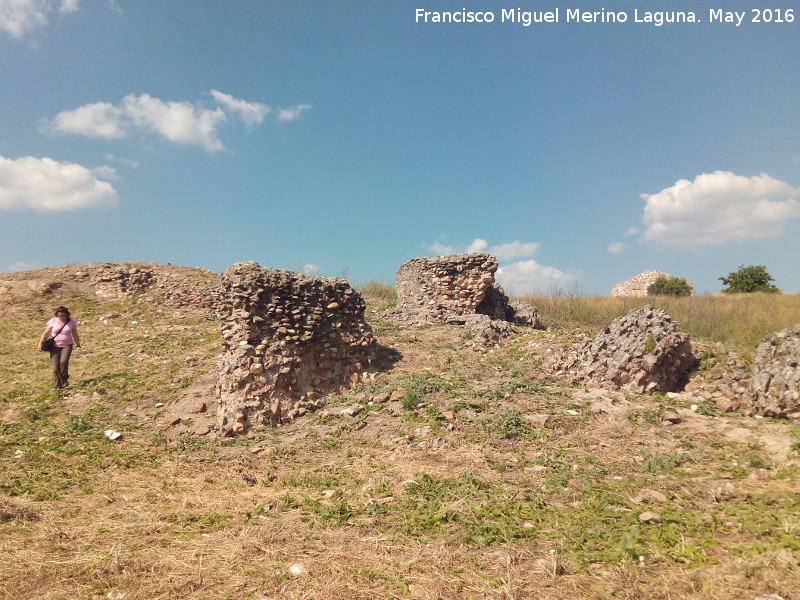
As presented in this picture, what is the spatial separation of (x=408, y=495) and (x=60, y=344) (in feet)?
26.9

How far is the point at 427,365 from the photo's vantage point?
8789mm

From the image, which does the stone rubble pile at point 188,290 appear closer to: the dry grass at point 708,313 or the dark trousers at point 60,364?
the dark trousers at point 60,364

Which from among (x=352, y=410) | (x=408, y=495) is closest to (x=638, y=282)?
(x=352, y=410)

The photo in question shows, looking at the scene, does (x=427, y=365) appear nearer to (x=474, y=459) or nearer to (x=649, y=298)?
(x=474, y=459)

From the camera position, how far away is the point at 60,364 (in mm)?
9109

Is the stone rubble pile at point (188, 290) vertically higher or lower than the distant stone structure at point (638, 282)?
lower

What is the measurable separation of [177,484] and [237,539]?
1833 millimetres

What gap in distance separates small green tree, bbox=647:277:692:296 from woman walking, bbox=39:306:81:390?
89.9 feet

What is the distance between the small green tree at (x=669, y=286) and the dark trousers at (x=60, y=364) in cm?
2746

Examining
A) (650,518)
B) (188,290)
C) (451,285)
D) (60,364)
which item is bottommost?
(650,518)

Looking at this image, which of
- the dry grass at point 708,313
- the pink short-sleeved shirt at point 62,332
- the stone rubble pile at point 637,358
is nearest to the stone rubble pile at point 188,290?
the pink short-sleeved shirt at point 62,332

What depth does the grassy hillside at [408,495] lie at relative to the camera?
3199 millimetres

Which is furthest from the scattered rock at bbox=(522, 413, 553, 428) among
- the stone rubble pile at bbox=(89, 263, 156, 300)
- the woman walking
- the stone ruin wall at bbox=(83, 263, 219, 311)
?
the stone rubble pile at bbox=(89, 263, 156, 300)

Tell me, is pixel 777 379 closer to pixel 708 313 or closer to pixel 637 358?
pixel 637 358
